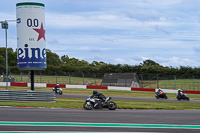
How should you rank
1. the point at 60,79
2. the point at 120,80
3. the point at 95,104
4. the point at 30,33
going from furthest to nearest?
the point at 120,80 < the point at 60,79 < the point at 30,33 < the point at 95,104

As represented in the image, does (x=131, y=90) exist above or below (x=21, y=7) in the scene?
below

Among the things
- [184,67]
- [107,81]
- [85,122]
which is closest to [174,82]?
[107,81]

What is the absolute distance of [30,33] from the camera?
2427 cm

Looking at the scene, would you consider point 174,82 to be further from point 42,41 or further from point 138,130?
point 138,130

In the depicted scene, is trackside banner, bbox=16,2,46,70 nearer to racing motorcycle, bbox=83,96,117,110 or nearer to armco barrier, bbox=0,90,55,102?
armco barrier, bbox=0,90,55,102

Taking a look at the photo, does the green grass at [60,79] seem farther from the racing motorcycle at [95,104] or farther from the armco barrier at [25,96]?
the racing motorcycle at [95,104]

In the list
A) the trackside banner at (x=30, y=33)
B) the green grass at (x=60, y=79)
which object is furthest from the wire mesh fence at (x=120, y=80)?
the trackside banner at (x=30, y=33)

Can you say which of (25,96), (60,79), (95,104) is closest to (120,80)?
(60,79)

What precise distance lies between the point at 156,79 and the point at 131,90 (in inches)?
180

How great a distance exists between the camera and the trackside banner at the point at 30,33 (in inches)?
953

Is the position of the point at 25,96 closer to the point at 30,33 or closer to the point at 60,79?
the point at 30,33

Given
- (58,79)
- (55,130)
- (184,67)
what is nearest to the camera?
(55,130)

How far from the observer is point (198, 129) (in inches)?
435

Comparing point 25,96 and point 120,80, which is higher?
point 120,80
